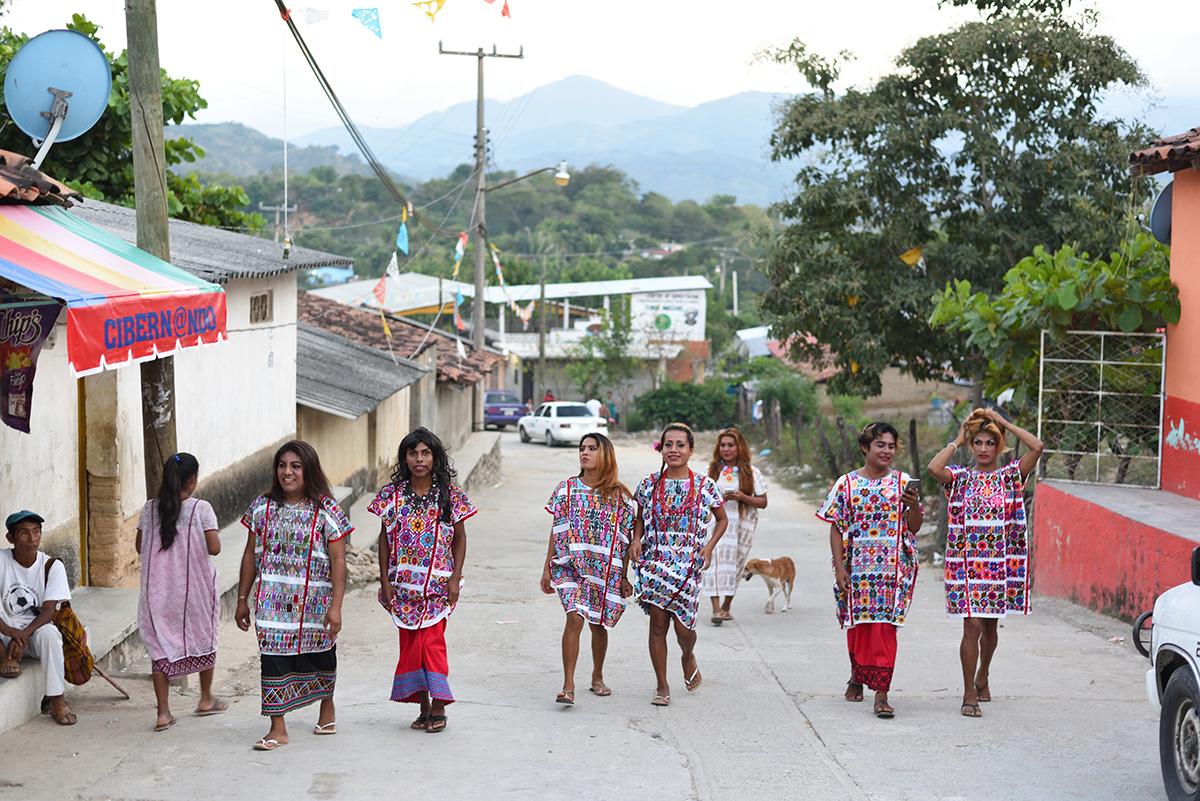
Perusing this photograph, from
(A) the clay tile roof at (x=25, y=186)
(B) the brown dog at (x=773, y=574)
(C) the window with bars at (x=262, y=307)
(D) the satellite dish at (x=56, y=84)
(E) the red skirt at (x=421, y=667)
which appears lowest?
(B) the brown dog at (x=773, y=574)

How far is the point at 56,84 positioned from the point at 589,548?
429 cm

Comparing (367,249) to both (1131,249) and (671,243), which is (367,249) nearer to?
(671,243)

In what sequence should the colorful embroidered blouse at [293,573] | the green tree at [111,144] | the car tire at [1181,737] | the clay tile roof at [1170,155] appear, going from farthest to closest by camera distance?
the green tree at [111,144] < the clay tile roof at [1170,155] < the colorful embroidered blouse at [293,573] < the car tire at [1181,737]

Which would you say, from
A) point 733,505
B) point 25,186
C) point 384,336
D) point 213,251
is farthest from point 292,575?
point 384,336

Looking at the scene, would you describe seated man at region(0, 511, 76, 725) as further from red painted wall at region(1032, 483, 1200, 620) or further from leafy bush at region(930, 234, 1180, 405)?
leafy bush at region(930, 234, 1180, 405)

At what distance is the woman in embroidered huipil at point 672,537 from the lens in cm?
788

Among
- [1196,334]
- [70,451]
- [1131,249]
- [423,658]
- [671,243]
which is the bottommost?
[423,658]

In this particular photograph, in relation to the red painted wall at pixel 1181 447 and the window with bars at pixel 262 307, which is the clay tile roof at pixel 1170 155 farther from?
the window with bars at pixel 262 307

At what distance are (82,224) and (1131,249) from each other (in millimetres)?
9476

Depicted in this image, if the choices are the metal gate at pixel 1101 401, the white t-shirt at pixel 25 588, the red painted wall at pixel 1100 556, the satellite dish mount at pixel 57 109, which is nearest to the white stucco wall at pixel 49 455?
the white t-shirt at pixel 25 588

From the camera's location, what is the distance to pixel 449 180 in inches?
3730

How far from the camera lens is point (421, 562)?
23.1ft

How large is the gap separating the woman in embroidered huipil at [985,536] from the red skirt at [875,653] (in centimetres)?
38

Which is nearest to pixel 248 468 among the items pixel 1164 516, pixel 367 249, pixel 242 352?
pixel 242 352
